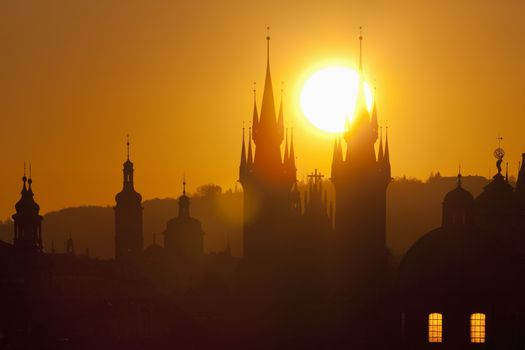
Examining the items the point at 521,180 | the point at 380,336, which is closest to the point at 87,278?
the point at 380,336

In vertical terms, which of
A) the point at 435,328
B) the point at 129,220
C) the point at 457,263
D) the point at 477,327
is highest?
the point at 129,220

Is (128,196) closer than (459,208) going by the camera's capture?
No

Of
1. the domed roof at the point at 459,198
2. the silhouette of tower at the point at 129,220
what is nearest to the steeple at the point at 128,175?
the silhouette of tower at the point at 129,220

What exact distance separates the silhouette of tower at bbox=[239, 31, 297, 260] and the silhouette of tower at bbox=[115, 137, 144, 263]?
17599mm

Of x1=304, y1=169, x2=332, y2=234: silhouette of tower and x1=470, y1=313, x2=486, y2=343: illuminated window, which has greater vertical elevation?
x1=304, y1=169, x2=332, y2=234: silhouette of tower

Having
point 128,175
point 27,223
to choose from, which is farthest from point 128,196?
point 27,223

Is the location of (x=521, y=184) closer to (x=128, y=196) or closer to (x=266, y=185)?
(x=266, y=185)

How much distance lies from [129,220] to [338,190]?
33190mm

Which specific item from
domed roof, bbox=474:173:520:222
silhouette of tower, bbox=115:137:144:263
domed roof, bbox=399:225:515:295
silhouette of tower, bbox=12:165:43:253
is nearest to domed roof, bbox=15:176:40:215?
silhouette of tower, bbox=12:165:43:253

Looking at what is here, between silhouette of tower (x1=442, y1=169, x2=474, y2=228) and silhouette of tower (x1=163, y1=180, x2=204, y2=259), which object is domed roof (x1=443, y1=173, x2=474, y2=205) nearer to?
silhouette of tower (x1=442, y1=169, x2=474, y2=228)

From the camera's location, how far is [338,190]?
485ft

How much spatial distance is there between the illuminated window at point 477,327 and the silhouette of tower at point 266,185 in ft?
133

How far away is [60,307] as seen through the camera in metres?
114

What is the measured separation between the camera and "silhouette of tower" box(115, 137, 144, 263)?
565ft
